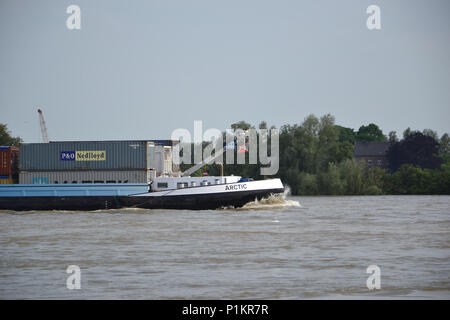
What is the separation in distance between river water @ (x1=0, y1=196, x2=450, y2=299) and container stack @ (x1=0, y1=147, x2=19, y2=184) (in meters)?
15.8

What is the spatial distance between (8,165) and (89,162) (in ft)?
26.2

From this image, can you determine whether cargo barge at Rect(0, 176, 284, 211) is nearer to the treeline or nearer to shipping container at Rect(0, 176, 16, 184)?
shipping container at Rect(0, 176, 16, 184)

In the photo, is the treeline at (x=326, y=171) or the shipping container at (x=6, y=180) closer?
the shipping container at (x=6, y=180)

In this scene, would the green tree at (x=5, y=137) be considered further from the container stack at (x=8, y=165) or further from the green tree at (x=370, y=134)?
the green tree at (x=370, y=134)

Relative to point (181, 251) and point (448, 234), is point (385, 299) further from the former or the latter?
point (448, 234)

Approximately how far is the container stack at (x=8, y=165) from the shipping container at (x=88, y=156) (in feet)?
6.07

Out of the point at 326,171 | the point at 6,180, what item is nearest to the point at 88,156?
the point at 6,180

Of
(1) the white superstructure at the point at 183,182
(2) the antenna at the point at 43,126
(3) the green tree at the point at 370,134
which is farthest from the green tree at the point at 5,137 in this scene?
(3) the green tree at the point at 370,134

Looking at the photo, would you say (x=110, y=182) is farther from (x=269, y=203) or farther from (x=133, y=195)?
(x=269, y=203)

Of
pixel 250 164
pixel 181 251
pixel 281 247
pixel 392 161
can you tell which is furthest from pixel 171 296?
pixel 392 161

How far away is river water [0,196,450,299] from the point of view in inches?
669

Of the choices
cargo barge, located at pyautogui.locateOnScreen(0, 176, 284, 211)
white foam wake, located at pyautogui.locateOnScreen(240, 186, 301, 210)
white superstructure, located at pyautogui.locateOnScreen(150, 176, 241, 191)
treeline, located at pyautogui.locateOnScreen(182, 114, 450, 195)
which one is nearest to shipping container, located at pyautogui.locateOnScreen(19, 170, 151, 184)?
A: white superstructure, located at pyautogui.locateOnScreen(150, 176, 241, 191)

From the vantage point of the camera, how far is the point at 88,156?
52.2 metres

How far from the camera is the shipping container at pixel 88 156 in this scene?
169ft
